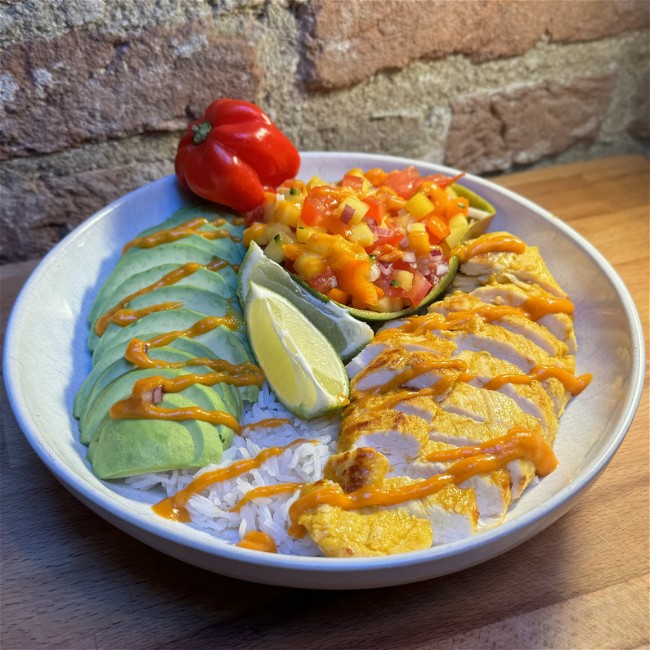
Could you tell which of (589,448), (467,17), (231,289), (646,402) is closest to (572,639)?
(589,448)

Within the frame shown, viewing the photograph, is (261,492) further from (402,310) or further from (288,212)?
(288,212)

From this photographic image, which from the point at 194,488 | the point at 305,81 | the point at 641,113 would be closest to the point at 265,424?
the point at 194,488

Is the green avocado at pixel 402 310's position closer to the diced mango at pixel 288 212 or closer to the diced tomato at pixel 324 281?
the diced tomato at pixel 324 281

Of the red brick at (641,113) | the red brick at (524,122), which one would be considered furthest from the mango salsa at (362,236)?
the red brick at (641,113)

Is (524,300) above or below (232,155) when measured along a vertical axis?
below

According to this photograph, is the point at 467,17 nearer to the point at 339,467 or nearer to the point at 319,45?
the point at 319,45
